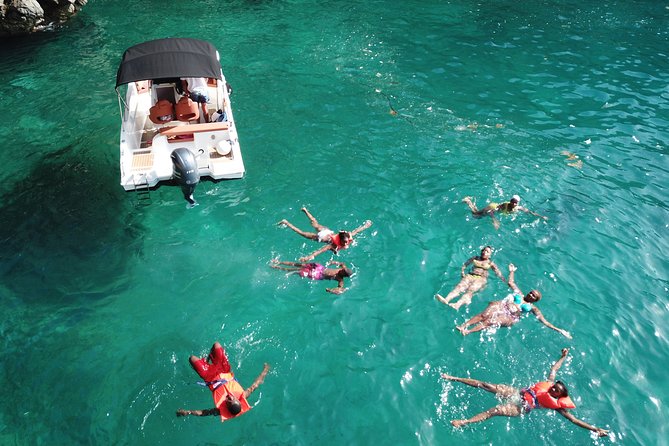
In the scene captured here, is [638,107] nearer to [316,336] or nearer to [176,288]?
[316,336]

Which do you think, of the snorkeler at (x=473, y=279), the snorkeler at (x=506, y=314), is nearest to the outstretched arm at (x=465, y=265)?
the snorkeler at (x=473, y=279)

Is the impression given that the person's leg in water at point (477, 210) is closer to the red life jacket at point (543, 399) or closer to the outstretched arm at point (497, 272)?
the outstretched arm at point (497, 272)

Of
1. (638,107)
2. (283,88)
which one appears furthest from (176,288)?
(638,107)

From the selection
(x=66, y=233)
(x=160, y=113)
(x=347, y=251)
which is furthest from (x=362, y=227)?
(x=66, y=233)

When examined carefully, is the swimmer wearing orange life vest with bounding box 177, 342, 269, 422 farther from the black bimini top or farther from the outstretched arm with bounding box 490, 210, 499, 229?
the outstretched arm with bounding box 490, 210, 499, 229

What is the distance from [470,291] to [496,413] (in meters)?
3.07

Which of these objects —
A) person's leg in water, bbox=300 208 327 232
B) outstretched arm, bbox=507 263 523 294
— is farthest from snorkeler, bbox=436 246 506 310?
person's leg in water, bbox=300 208 327 232

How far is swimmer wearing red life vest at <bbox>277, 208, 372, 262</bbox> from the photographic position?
11555 mm

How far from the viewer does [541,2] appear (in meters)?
28.0

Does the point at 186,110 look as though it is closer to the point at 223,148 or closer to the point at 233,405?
the point at 223,148

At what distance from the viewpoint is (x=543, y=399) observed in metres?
8.98

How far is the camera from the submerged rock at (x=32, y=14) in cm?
2269

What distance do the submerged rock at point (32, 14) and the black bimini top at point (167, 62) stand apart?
14.6 metres

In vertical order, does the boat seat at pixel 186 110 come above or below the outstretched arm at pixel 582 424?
above
